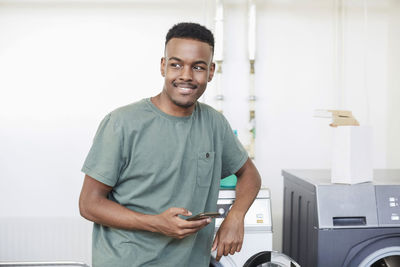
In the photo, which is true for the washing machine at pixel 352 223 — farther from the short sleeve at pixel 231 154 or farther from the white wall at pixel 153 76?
the white wall at pixel 153 76

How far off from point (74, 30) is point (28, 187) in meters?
1.02

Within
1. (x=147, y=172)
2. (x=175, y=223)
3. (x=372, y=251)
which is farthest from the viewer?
(x=372, y=251)

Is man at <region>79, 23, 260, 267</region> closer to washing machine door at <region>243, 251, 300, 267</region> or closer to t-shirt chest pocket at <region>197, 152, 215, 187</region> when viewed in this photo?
t-shirt chest pocket at <region>197, 152, 215, 187</region>

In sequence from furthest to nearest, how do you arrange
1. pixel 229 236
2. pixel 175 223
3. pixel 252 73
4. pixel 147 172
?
pixel 252 73
pixel 229 236
pixel 147 172
pixel 175 223

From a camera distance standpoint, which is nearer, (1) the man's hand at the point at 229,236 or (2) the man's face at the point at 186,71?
(2) the man's face at the point at 186,71

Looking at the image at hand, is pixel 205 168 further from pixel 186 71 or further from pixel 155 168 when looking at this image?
pixel 186 71

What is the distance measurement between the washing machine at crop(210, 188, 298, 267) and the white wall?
0.89m

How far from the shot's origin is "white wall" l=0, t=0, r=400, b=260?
8.69 feet

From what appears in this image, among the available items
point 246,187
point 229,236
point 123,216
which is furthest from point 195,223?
Answer: point 246,187

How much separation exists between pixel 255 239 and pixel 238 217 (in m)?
0.67

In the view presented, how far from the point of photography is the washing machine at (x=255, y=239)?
1772 millimetres

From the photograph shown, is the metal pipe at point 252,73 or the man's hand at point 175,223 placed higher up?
the metal pipe at point 252,73

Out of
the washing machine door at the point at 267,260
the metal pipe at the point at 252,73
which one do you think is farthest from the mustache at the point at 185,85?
the metal pipe at the point at 252,73

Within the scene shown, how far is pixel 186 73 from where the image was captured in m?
1.03
